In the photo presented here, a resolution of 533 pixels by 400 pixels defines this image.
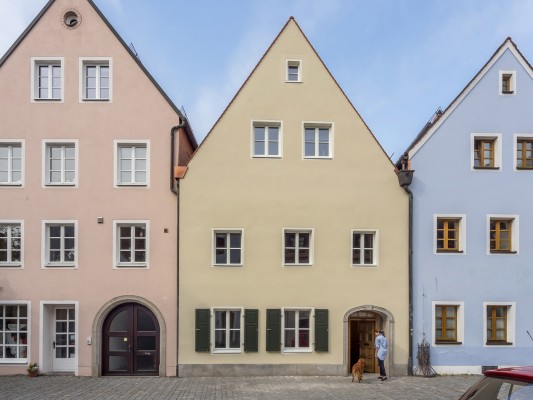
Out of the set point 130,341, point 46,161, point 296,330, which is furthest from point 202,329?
point 46,161

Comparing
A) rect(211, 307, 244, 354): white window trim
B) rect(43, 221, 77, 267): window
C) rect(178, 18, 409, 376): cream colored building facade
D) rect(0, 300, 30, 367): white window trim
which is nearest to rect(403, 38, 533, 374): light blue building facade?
rect(178, 18, 409, 376): cream colored building facade

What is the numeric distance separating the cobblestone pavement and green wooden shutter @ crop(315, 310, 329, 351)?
42.1 inches

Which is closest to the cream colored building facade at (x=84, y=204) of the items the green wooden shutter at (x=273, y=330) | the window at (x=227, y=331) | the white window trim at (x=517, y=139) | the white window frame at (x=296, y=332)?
the window at (x=227, y=331)

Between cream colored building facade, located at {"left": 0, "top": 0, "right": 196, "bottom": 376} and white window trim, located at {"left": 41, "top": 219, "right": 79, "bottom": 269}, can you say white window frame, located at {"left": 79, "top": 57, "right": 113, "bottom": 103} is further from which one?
white window trim, located at {"left": 41, "top": 219, "right": 79, "bottom": 269}

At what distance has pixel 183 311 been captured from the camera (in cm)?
1477

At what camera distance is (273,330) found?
1473cm

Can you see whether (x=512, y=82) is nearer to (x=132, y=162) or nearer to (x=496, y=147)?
(x=496, y=147)

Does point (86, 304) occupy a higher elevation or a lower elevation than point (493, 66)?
lower

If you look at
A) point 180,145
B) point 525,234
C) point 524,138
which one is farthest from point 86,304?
point 524,138

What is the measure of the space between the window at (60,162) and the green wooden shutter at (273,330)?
889 centimetres

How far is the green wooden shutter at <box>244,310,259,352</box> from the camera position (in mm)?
14664

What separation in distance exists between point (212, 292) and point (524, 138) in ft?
43.5

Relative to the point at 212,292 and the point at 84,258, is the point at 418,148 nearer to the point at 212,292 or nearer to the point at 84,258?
the point at 212,292

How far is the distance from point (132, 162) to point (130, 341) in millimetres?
6624
